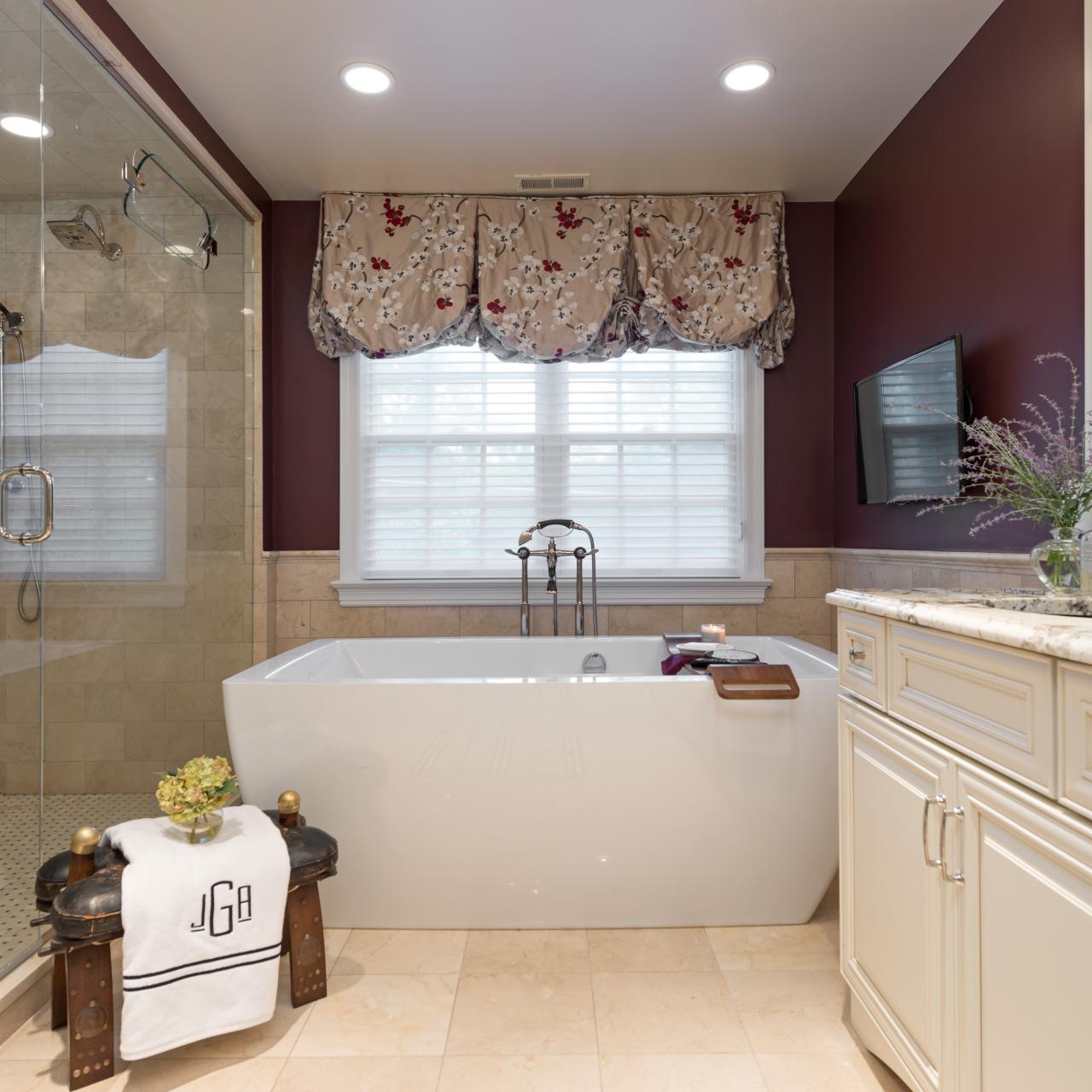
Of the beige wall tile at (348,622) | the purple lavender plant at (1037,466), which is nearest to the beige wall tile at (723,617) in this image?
the purple lavender plant at (1037,466)

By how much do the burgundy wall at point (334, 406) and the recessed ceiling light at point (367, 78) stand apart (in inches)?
36.6

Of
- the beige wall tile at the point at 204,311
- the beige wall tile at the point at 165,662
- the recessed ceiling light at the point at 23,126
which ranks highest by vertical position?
the recessed ceiling light at the point at 23,126

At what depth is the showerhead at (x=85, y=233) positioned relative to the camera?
6.69 feet

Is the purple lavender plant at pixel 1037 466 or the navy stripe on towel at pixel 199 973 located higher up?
the purple lavender plant at pixel 1037 466

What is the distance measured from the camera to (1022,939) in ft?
3.42

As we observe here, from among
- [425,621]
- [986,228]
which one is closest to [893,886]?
[986,228]

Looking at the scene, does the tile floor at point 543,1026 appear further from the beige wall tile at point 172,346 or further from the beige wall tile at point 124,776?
the beige wall tile at point 172,346

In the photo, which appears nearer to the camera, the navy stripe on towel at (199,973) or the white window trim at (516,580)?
the navy stripe on towel at (199,973)

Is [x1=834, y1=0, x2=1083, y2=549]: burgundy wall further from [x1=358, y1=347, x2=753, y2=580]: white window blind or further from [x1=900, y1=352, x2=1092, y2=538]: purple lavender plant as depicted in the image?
[x1=358, y1=347, x2=753, y2=580]: white window blind

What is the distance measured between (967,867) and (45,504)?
215cm

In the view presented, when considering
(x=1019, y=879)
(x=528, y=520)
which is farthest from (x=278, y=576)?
(x=1019, y=879)

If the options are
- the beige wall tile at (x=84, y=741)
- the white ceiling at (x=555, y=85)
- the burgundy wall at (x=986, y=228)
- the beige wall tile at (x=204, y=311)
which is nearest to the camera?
the burgundy wall at (x=986, y=228)

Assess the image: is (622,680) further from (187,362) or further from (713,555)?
(187,362)

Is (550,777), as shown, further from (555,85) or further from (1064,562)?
(555,85)
